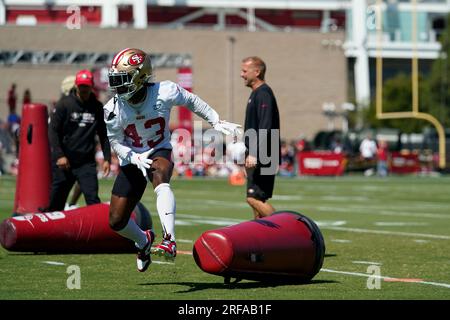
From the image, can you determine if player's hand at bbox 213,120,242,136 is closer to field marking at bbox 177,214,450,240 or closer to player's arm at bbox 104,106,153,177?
player's arm at bbox 104,106,153,177

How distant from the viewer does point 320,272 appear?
9812mm

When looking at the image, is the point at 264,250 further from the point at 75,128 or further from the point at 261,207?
the point at 75,128

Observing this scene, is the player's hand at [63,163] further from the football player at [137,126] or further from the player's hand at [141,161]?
the player's hand at [141,161]

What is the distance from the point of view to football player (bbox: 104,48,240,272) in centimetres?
898

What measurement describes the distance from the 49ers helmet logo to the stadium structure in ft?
117

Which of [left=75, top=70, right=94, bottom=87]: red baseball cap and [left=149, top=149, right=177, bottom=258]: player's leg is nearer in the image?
[left=149, top=149, right=177, bottom=258]: player's leg

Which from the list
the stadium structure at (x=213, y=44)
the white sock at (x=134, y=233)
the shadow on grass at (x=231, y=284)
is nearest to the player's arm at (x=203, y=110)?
the white sock at (x=134, y=233)

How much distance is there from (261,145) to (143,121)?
206 centimetres

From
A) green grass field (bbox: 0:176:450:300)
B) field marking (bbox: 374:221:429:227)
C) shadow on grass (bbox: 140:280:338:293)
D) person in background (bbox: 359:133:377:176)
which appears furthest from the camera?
person in background (bbox: 359:133:377:176)

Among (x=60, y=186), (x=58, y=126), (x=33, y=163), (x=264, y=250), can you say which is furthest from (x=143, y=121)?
(x=33, y=163)

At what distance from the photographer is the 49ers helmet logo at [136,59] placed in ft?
29.6

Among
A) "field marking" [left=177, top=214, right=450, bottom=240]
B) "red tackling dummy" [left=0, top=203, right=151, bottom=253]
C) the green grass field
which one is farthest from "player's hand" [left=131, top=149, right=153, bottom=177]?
"field marking" [left=177, top=214, right=450, bottom=240]

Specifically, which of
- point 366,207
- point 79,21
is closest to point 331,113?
point 79,21
